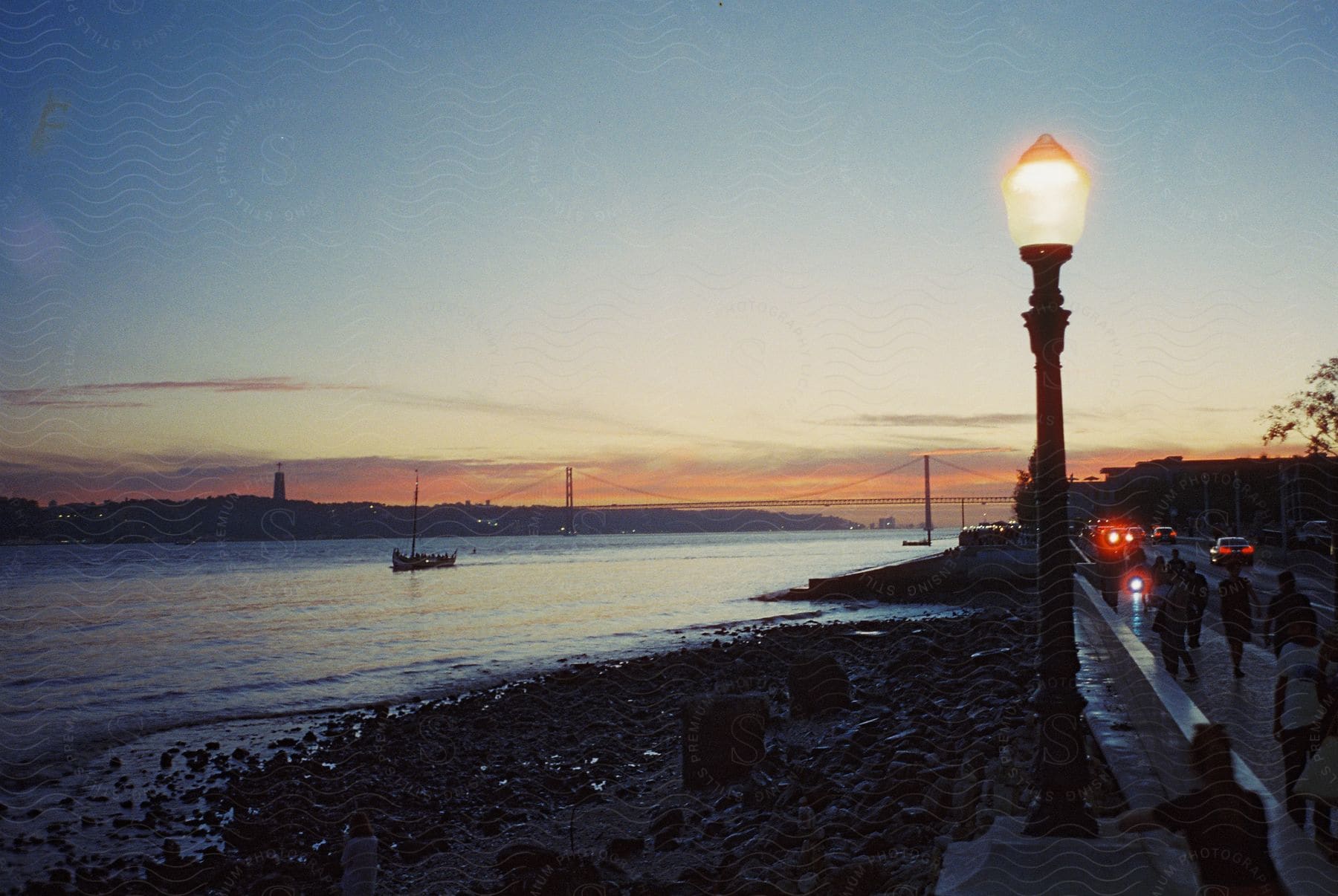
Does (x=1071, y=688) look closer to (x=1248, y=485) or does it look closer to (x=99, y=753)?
(x=99, y=753)

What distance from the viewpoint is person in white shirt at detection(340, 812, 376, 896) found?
651 cm

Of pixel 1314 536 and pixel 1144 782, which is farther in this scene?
pixel 1314 536

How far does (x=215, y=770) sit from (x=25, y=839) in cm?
392

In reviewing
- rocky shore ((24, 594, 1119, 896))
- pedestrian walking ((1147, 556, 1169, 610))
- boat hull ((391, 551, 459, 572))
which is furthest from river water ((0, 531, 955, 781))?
Answer: pedestrian walking ((1147, 556, 1169, 610))

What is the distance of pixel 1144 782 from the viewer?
681 cm

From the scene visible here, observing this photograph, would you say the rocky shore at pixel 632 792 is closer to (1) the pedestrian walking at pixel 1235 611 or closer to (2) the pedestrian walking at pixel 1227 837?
(2) the pedestrian walking at pixel 1227 837

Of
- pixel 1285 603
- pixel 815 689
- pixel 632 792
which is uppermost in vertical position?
pixel 1285 603

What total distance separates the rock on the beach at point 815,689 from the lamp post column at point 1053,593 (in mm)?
10097

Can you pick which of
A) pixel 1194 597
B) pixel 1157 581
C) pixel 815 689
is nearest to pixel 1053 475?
pixel 815 689

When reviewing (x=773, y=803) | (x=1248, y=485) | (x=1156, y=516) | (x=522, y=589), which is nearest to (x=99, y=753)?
(x=773, y=803)

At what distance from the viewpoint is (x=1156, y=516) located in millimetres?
87250

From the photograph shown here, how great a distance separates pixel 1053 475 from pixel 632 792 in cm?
904

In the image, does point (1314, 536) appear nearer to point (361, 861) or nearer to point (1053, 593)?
point (1053, 593)

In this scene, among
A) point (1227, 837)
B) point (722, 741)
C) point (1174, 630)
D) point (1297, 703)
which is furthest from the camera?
point (1174, 630)
